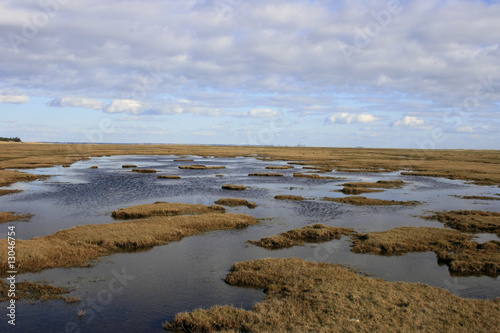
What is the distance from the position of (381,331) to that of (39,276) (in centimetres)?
1806

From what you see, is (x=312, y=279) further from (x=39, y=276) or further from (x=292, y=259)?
(x=39, y=276)

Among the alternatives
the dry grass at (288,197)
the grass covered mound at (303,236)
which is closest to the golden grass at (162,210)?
the dry grass at (288,197)

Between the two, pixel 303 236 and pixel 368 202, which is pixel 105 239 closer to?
pixel 303 236

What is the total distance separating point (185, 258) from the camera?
23.9m

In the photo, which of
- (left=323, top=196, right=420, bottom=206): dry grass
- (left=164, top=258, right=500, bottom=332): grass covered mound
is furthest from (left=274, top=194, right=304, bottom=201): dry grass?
(left=164, top=258, right=500, bottom=332): grass covered mound

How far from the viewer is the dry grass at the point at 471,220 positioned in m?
32.1

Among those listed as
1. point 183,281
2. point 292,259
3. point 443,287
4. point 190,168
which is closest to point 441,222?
point 443,287

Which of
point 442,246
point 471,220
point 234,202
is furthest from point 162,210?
point 471,220

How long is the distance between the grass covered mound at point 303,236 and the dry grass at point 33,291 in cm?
1358

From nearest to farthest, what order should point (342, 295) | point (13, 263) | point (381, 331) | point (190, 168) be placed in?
point (381, 331)
point (342, 295)
point (13, 263)
point (190, 168)

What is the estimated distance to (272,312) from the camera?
15.9 meters

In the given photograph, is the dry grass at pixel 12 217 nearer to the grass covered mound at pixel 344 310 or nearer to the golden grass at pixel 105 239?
the golden grass at pixel 105 239

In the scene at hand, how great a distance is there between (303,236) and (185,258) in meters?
10.0

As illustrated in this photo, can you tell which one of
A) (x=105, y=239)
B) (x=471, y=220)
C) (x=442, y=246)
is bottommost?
(x=442, y=246)
